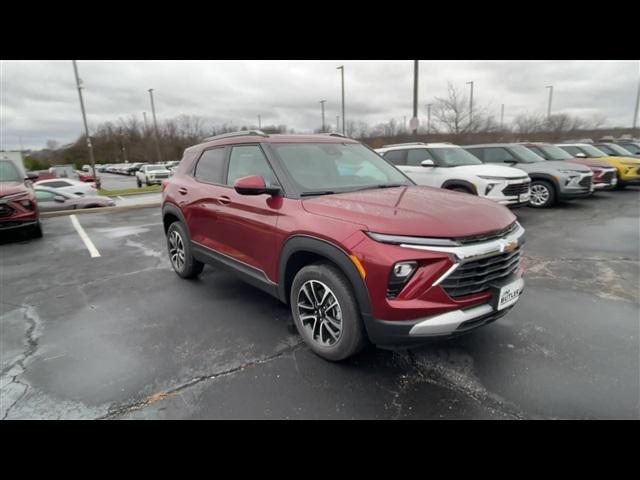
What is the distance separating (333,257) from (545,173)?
9100 mm

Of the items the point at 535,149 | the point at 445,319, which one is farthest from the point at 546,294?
the point at 535,149

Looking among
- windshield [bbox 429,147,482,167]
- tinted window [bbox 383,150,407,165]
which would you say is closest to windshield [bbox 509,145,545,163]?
windshield [bbox 429,147,482,167]

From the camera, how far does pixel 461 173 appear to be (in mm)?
7711

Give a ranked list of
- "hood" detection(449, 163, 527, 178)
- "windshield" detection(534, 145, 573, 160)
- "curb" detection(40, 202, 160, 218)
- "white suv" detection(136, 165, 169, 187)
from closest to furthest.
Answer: "hood" detection(449, 163, 527, 178) → "windshield" detection(534, 145, 573, 160) → "curb" detection(40, 202, 160, 218) → "white suv" detection(136, 165, 169, 187)

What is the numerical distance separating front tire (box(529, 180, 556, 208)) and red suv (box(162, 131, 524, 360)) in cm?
761

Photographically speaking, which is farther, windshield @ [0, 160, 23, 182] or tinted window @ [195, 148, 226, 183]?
windshield @ [0, 160, 23, 182]

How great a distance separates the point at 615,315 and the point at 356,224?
304cm

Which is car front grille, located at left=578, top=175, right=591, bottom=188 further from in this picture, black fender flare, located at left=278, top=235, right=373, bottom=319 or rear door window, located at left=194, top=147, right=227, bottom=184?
black fender flare, located at left=278, top=235, right=373, bottom=319

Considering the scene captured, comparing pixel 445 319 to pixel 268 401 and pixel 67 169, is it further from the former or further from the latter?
pixel 67 169

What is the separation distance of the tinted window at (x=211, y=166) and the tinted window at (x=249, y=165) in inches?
8.0

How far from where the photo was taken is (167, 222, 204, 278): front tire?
4.60m

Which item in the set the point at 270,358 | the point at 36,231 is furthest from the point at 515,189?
the point at 36,231

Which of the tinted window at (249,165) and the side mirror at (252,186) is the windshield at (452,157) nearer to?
the tinted window at (249,165)

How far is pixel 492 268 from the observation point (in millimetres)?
2447
